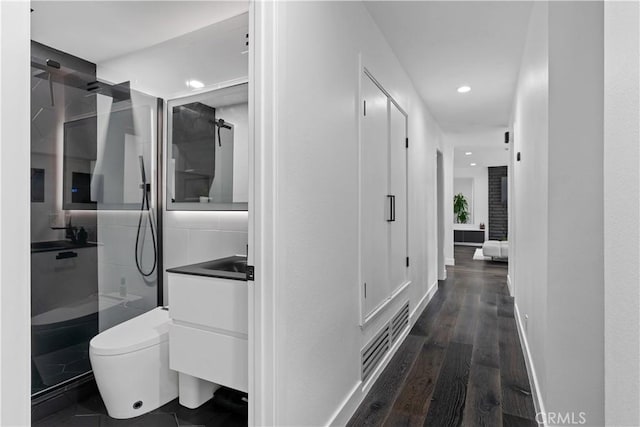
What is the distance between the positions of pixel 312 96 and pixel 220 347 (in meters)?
1.30

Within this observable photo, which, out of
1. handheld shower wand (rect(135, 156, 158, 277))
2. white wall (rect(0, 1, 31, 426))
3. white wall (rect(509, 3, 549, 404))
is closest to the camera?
white wall (rect(0, 1, 31, 426))

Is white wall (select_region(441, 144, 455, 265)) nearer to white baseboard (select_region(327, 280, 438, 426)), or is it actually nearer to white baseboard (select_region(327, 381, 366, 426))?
white baseboard (select_region(327, 280, 438, 426))

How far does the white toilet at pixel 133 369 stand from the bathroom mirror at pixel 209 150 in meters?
0.91

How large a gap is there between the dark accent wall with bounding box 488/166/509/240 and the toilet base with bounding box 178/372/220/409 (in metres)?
10.7

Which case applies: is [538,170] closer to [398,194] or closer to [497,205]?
[398,194]

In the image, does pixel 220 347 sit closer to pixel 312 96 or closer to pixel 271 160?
pixel 271 160

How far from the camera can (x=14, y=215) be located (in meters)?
0.72

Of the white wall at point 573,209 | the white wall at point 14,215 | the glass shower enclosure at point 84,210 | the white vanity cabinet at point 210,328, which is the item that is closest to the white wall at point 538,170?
the white wall at point 573,209

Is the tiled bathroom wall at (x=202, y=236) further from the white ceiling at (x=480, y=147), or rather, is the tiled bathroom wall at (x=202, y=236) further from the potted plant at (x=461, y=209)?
the potted plant at (x=461, y=209)

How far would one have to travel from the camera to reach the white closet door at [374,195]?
2.30 m

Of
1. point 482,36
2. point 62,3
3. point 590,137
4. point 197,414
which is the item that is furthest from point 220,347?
point 482,36

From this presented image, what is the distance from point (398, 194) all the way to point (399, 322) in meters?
1.14

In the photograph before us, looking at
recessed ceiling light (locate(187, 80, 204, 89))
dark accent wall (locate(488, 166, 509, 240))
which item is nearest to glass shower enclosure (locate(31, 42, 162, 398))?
recessed ceiling light (locate(187, 80, 204, 89))

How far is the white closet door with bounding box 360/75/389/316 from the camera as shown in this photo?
7.55 ft
